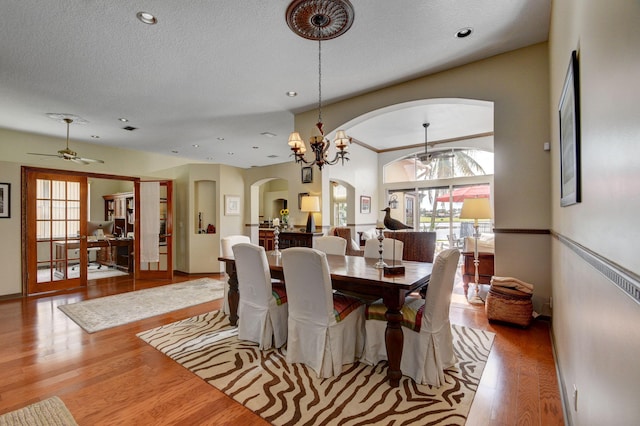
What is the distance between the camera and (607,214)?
3.10ft

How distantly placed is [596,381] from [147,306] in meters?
4.65

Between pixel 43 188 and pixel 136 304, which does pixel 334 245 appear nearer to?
pixel 136 304

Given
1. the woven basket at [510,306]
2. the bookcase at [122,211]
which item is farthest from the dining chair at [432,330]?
the bookcase at [122,211]

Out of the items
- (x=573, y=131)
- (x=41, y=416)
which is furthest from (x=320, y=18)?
(x=41, y=416)

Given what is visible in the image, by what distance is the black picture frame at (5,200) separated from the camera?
4.70 m

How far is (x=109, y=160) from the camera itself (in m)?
6.15

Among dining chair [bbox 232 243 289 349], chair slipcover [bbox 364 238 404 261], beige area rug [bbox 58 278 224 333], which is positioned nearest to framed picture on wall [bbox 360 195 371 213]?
beige area rug [bbox 58 278 224 333]

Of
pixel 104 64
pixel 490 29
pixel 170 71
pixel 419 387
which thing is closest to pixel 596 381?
pixel 419 387

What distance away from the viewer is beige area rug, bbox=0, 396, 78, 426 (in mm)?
1774

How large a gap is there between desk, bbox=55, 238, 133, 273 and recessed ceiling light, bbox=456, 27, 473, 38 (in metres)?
6.89

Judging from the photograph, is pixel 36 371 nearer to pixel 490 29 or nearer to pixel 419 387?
pixel 419 387

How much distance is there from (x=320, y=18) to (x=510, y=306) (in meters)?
3.30

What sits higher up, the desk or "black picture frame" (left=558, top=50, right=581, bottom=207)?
"black picture frame" (left=558, top=50, right=581, bottom=207)

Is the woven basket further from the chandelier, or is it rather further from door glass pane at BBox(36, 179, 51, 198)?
door glass pane at BBox(36, 179, 51, 198)
